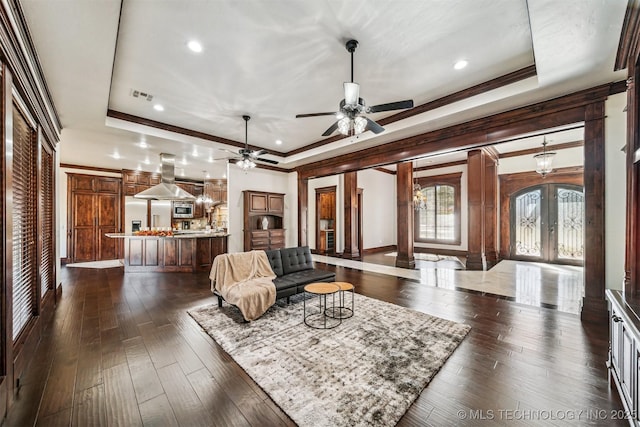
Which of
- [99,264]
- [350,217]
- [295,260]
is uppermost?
[350,217]

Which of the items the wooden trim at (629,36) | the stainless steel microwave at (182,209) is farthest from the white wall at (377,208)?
the wooden trim at (629,36)

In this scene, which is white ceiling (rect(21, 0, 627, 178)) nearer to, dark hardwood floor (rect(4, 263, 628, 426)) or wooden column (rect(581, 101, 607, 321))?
wooden column (rect(581, 101, 607, 321))

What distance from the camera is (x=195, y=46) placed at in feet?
9.47

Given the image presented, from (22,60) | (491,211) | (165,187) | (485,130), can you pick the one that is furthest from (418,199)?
(22,60)

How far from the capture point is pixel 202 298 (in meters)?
4.34

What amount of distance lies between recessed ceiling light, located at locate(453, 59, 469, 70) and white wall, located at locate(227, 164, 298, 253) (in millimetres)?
6025

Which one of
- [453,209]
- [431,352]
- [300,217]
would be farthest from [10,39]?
[453,209]

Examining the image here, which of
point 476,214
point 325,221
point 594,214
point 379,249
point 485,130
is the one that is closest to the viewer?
point 594,214

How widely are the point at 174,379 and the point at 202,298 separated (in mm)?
2284

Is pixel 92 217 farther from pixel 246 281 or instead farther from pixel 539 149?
pixel 539 149

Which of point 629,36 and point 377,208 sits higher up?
point 629,36

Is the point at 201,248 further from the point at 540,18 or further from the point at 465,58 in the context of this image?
the point at 540,18

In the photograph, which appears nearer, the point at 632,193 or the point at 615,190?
the point at 632,193

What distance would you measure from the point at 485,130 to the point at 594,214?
6.17 ft
